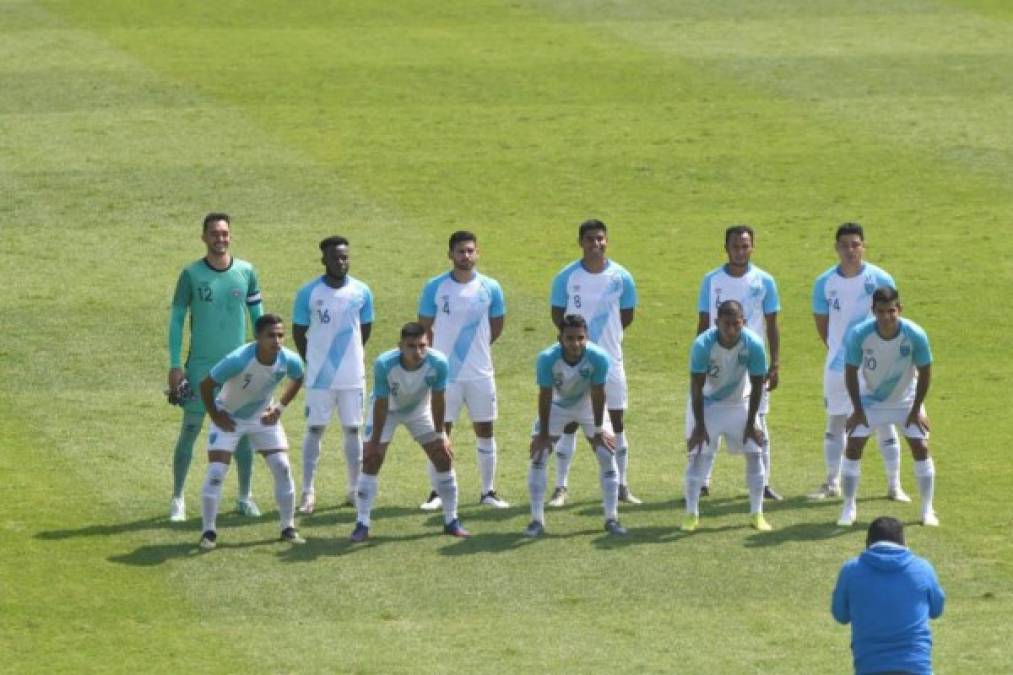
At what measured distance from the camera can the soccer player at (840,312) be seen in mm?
20359

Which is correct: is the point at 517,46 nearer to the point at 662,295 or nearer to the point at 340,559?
the point at 662,295

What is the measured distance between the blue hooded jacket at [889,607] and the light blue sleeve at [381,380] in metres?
6.28

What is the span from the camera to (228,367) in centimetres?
1830

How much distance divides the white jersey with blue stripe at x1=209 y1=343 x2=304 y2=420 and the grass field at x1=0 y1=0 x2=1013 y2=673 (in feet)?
3.96

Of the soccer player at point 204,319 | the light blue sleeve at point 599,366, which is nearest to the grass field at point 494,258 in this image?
the soccer player at point 204,319

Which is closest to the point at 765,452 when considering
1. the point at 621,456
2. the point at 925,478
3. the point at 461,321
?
the point at 621,456

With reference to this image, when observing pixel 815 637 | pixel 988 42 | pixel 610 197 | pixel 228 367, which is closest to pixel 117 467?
pixel 228 367

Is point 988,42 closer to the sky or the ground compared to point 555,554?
closer to the sky

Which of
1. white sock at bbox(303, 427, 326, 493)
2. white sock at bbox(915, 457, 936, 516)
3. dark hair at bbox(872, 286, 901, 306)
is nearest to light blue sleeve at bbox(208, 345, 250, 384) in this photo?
white sock at bbox(303, 427, 326, 493)

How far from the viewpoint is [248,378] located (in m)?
18.4

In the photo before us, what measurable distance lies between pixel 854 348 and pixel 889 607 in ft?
20.0

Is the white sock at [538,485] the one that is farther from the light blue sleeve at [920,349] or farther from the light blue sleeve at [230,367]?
the light blue sleeve at [920,349]

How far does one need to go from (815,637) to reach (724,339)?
3.41 m

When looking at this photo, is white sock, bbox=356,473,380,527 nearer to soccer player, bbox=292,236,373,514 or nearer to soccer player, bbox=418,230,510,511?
soccer player, bbox=292,236,373,514
